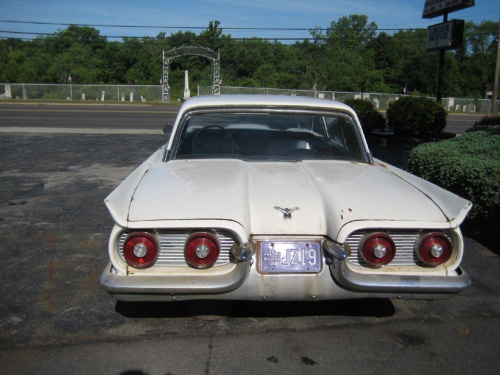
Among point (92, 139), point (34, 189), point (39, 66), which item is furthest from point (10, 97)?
point (34, 189)

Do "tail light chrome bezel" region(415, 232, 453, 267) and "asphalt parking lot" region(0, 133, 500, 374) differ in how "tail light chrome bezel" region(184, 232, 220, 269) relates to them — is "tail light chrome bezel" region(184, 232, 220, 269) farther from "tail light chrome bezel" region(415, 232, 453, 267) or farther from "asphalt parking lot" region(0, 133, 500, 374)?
"tail light chrome bezel" region(415, 232, 453, 267)

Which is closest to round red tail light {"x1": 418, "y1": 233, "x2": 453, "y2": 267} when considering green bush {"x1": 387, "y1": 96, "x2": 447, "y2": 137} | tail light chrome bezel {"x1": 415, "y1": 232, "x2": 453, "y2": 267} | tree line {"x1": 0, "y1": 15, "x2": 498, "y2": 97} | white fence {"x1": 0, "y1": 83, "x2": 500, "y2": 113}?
tail light chrome bezel {"x1": 415, "y1": 232, "x2": 453, "y2": 267}

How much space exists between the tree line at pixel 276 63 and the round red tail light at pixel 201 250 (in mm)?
44478

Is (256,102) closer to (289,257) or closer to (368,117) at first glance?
(289,257)

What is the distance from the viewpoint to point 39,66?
178ft

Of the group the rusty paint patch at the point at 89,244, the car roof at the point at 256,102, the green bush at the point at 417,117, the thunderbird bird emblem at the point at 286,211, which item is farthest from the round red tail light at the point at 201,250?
the green bush at the point at 417,117

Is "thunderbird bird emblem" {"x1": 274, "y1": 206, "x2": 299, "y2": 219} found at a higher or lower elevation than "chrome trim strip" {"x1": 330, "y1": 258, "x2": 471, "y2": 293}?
higher

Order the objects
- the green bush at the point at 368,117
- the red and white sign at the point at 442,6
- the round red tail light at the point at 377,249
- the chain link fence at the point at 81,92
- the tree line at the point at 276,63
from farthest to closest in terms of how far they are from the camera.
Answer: the tree line at the point at 276,63, the chain link fence at the point at 81,92, the green bush at the point at 368,117, the red and white sign at the point at 442,6, the round red tail light at the point at 377,249

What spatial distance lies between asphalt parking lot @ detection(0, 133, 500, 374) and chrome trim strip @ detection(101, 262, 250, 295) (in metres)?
0.49

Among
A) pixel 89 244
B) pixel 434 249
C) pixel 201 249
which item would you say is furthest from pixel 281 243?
pixel 89 244

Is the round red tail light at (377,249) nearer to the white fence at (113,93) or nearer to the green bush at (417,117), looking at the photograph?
the green bush at (417,117)

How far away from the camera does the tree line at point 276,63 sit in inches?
1940

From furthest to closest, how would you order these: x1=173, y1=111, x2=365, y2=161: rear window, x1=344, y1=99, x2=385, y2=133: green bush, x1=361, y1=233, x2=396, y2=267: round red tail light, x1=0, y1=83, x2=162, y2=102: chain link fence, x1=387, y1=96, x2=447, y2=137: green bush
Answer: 1. x1=0, y1=83, x2=162, y2=102: chain link fence
2. x1=344, y1=99, x2=385, y2=133: green bush
3. x1=387, y1=96, x2=447, y2=137: green bush
4. x1=173, y1=111, x2=365, y2=161: rear window
5. x1=361, y1=233, x2=396, y2=267: round red tail light

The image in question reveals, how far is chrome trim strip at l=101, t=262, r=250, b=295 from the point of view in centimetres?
287
